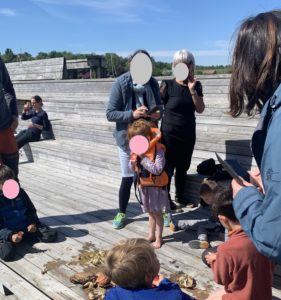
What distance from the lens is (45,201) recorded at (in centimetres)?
518

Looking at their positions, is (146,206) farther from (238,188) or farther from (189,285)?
(238,188)

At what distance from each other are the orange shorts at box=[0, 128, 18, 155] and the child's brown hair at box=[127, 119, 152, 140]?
129 centimetres

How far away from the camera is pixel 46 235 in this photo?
151 inches

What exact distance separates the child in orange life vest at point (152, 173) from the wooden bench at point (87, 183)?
12.3 inches

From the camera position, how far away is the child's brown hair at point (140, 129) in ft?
11.1

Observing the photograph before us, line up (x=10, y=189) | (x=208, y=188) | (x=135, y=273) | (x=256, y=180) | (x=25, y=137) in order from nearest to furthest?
(x=256, y=180), (x=135, y=273), (x=208, y=188), (x=10, y=189), (x=25, y=137)

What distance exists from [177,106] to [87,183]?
2336 mm

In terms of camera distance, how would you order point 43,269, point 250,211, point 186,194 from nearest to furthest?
point 250,211 < point 43,269 < point 186,194

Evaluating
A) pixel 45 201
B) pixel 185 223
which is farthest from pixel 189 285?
pixel 45 201

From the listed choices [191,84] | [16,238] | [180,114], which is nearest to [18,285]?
[16,238]

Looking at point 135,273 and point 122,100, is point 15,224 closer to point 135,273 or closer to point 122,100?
point 122,100

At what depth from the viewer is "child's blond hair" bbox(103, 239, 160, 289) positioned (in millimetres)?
1798

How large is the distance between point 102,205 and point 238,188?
359 centimetres

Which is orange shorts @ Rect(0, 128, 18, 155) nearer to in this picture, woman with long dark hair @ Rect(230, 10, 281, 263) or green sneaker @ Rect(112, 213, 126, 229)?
green sneaker @ Rect(112, 213, 126, 229)
